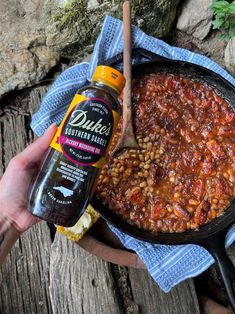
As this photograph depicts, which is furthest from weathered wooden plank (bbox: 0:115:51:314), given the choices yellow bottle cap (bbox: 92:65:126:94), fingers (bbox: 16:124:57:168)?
yellow bottle cap (bbox: 92:65:126:94)

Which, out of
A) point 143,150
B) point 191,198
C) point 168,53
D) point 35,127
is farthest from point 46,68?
point 191,198

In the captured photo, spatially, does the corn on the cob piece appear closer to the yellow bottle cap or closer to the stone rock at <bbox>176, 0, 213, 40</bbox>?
the yellow bottle cap

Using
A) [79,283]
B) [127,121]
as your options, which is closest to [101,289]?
[79,283]

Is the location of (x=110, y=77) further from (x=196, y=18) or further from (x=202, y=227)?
(x=196, y=18)

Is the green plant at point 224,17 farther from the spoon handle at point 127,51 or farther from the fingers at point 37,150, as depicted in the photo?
the fingers at point 37,150

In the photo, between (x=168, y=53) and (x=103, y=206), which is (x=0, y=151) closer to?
(x=103, y=206)

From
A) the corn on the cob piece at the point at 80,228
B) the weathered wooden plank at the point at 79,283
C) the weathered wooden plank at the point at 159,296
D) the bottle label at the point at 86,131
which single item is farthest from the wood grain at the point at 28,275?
the bottle label at the point at 86,131
